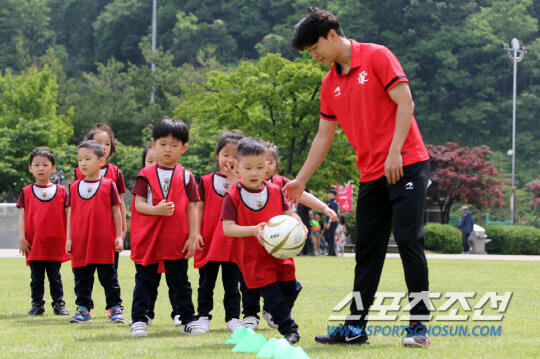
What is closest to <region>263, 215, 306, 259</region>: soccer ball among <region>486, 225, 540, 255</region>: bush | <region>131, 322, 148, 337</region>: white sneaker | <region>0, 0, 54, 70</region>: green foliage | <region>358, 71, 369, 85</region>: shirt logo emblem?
<region>358, 71, 369, 85</region>: shirt logo emblem

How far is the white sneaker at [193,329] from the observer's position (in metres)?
5.81

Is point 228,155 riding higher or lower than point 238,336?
higher

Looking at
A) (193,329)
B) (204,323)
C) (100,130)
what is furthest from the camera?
(100,130)

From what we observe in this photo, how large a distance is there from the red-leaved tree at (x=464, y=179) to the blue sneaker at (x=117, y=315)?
3519cm

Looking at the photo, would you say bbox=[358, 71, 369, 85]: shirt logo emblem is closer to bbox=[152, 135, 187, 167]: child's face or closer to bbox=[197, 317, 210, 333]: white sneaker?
bbox=[152, 135, 187, 167]: child's face

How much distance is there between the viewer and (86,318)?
6777 mm

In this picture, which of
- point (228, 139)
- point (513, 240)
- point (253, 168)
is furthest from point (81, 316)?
point (513, 240)

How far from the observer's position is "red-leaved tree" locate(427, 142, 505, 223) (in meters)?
40.8

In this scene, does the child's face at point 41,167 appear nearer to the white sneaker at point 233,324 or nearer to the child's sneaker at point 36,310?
the child's sneaker at point 36,310

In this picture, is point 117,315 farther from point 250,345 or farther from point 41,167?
point 250,345

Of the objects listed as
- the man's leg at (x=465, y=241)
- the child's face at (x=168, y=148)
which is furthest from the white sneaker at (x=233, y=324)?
the man's leg at (x=465, y=241)

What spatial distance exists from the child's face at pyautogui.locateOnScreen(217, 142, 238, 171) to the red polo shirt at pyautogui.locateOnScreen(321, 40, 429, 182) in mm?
1463

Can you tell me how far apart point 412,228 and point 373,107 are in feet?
2.86

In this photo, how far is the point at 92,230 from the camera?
22.6ft
